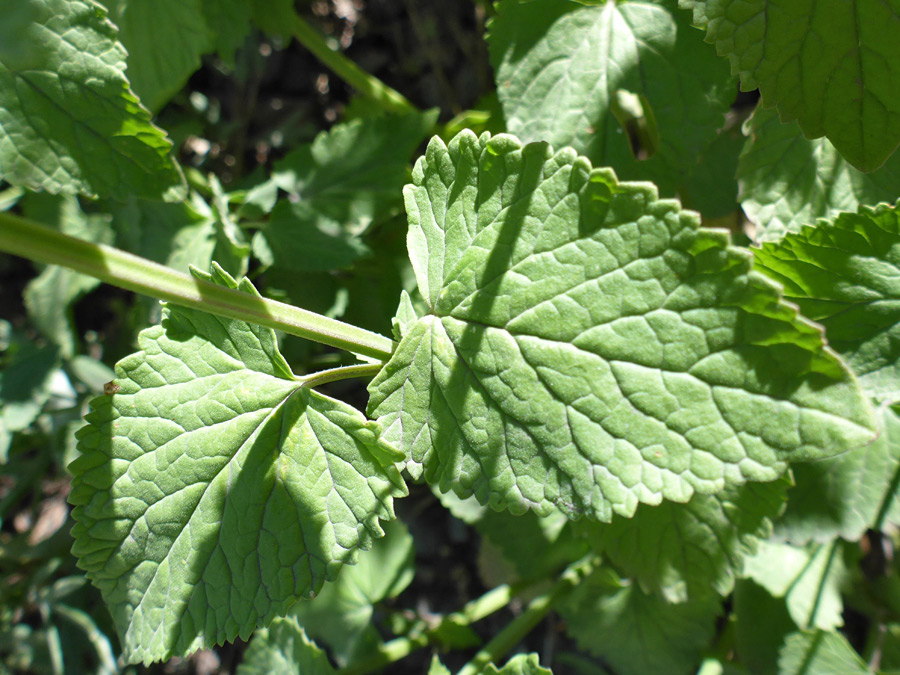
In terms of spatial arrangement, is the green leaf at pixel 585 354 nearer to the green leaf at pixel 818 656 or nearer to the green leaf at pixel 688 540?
the green leaf at pixel 688 540

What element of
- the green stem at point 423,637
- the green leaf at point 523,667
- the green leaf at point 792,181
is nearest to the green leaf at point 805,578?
the green stem at point 423,637

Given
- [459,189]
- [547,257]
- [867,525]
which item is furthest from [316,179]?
[867,525]

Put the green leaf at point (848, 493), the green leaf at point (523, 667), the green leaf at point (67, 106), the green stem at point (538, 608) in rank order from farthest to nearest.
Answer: the green stem at point (538, 608), the green leaf at point (848, 493), the green leaf at point (523, 667), the green leaf at point (67, 106)

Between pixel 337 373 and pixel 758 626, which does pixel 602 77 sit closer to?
pixel 337 373

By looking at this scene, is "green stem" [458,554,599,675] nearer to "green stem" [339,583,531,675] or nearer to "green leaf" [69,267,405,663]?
"green stem" [339,583,531,675]

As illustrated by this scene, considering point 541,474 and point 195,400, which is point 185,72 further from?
point 541,474
